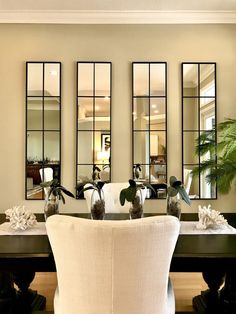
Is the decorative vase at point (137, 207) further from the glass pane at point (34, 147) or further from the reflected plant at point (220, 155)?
the glass pane at point (34, 147)

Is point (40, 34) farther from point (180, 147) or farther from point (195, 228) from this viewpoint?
point (195, 228)

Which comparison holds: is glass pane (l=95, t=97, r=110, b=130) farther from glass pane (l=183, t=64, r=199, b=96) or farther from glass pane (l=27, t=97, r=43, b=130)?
glass pane (l=183, t=64, r=199, b=96)

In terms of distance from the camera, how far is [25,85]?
3.65 meters

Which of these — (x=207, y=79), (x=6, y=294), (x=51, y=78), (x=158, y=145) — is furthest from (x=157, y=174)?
(x=6, y=294)

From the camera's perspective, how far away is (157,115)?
367 cm

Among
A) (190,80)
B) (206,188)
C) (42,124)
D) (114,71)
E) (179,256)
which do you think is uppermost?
(114,71)

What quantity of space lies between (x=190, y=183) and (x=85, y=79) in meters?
1.78

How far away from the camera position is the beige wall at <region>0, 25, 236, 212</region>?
144 inches

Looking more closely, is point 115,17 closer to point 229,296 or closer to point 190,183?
point 190,183

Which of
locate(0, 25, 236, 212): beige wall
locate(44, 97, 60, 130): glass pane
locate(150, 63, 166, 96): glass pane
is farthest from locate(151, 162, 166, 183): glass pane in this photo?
locate(44, 97, 60, 130): glass pane

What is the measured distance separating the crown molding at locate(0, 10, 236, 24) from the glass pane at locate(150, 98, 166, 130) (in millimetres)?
945

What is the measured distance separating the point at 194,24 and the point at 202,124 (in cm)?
121

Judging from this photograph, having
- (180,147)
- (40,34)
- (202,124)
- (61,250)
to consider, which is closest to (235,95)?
(202,124)

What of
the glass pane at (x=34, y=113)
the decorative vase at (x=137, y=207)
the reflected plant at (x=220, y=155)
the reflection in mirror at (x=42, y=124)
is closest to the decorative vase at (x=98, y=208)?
the decorative vase at (x=137, y=207)
